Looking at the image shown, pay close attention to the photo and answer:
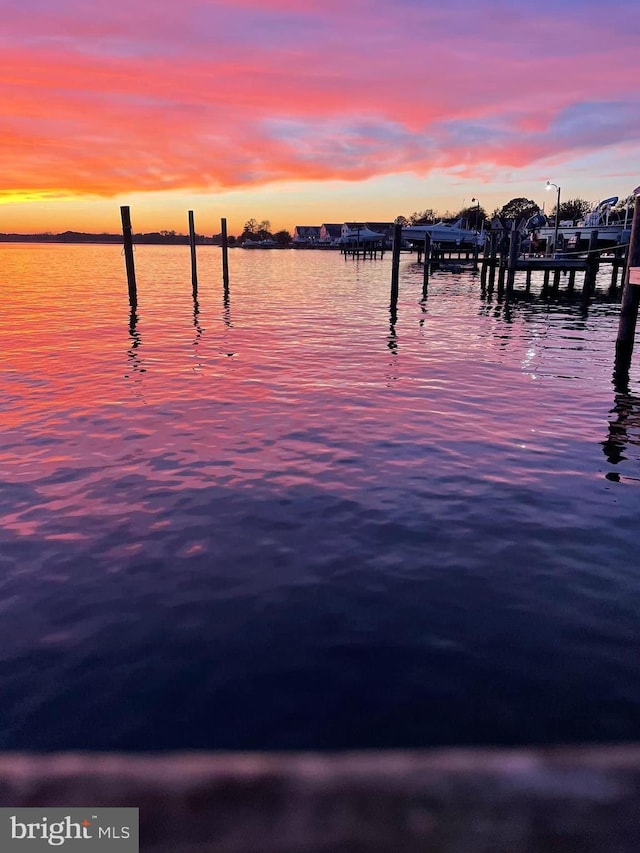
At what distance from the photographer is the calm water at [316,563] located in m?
3.68

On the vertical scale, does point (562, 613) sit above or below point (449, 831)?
below

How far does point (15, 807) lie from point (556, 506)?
591 cm

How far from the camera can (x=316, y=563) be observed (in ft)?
17.4

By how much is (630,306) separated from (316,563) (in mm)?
12157

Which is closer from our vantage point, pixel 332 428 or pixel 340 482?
pixel 340 482

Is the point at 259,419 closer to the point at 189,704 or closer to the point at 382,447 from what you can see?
the point at 382,447

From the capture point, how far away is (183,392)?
11.5 meters

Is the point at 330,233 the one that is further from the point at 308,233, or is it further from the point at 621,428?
the point at 621,428

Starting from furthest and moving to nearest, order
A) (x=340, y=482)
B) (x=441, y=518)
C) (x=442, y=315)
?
(x=442, y=315) → (x=340, y=482) → (x=441, y=518)

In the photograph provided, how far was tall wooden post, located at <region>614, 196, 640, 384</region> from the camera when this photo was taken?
13.5m

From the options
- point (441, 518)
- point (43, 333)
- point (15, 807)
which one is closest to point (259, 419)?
point (441, 518)

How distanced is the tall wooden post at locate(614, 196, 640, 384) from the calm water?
1.83m

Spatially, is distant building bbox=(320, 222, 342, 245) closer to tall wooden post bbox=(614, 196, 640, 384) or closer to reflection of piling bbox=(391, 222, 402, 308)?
reflection of piling bbox=(391, 222, 402, 308)

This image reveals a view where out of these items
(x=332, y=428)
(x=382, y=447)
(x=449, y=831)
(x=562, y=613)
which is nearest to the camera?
(x=449, y=831)
